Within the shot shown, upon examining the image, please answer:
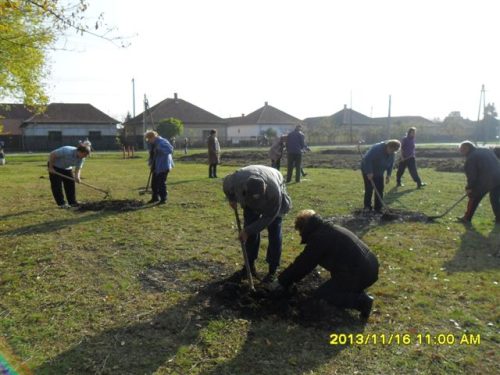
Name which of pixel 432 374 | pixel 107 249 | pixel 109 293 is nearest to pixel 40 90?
pixel 107 249

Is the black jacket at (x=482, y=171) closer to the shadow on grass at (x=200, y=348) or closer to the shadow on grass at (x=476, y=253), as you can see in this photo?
the shadow on grass at (x=476, y=253)

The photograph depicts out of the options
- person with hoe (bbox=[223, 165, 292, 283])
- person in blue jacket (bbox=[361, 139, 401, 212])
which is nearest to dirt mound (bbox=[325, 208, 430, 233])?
person in blue jacket (bbox=[361, 139, 401, 212])

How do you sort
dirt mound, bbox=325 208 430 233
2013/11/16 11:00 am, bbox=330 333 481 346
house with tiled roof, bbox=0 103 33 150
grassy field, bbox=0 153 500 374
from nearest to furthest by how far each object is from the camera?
grassy field, bbox=0 153 500 374 < 2013/11/16 11:00 am, bbox=330 333 481 346 < dirt mound, bbox=325 208 430 233 < house with tiled roof, bbox=0 103 33 150

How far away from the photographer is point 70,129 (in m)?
47.9

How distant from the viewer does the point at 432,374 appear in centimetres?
343

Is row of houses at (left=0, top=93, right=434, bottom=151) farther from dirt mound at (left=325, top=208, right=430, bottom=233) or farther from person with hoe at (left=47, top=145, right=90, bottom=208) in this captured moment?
dirt mound at (left=325, top=208, right=430, bottom=233)

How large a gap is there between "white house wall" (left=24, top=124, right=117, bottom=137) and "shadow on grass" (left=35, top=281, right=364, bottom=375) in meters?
47.6

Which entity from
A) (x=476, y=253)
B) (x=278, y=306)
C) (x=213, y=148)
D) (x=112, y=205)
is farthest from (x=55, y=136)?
(x=278, y=306)

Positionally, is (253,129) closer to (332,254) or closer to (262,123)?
(262,123)

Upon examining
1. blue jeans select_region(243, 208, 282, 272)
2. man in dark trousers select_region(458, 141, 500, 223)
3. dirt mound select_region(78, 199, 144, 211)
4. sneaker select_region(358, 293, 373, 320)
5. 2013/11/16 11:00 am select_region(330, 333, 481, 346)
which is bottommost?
2013/11/16 11:00 am select_region(330, 333, 481, 346)

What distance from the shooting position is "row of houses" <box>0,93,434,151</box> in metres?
45.6

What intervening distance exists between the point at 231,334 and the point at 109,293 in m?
1.73

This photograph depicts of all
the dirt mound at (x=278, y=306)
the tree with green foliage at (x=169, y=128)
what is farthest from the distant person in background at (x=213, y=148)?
the tree with green foliage at (x=169, y=128)

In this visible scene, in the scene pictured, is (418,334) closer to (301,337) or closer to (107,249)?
(301,337)
